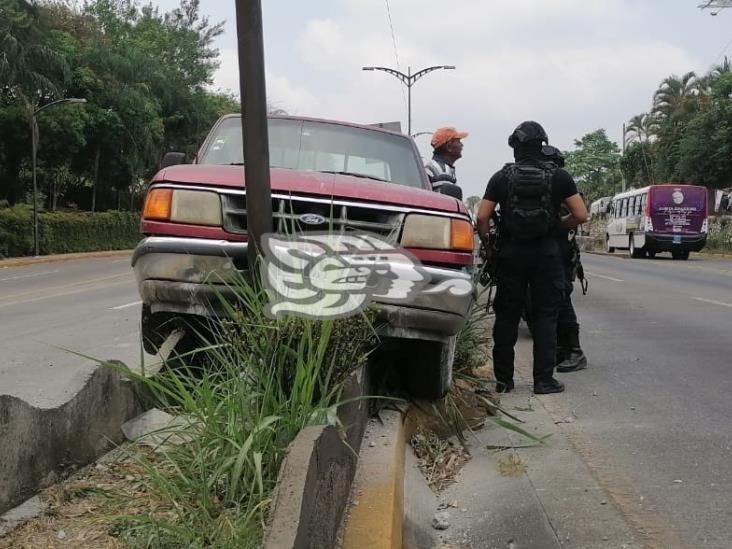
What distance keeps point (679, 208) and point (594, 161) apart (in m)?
73.0

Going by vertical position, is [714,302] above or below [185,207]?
below

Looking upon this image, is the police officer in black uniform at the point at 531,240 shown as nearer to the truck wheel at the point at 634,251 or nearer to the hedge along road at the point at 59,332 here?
the hedge along road at the point at 59,332

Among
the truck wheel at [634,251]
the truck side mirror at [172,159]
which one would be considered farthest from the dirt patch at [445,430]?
the truck wheel at [634,251]

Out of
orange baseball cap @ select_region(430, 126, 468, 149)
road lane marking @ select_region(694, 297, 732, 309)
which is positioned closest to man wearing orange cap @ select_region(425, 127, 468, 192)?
orange baseball cap @ select_region(430, 126, 468, 149)

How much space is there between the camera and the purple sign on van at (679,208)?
1211 inches

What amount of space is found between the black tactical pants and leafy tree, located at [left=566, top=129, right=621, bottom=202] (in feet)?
308

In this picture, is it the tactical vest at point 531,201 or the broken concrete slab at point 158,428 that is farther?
the tactical vest at point 531,201

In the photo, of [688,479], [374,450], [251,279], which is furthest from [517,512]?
[251,279]

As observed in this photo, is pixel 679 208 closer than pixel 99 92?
Yes

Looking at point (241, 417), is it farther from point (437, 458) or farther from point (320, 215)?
point (437, 458)

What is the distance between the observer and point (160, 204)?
416 cm

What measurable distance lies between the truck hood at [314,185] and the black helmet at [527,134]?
1.52 metres

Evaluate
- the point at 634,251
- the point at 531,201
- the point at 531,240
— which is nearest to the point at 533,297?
the point at 531,240

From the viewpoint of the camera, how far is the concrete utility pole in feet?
12.3
